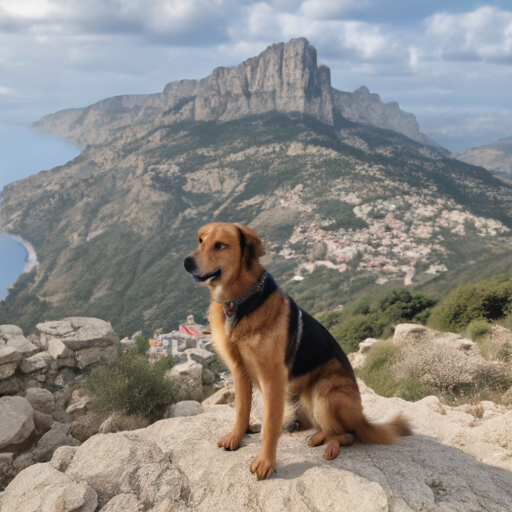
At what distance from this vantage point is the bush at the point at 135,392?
5.23 m

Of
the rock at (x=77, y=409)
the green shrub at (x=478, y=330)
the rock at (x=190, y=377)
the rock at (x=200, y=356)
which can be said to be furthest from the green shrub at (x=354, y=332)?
the rock at (x=77, y=409)

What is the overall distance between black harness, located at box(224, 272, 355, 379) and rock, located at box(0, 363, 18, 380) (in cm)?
520

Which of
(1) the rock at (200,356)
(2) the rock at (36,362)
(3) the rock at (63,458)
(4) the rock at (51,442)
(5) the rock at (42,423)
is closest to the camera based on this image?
(3) the rock at (63,458)

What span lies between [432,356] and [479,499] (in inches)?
168

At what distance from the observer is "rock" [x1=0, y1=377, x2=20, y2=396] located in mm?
5902

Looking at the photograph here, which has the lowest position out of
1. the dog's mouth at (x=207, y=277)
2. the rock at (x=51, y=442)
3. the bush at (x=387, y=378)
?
the bush at (x=387, y=378)

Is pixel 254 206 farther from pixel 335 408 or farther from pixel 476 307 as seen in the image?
pixel 335 408

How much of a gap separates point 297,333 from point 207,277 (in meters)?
0.84

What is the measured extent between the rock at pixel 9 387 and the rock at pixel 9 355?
0.29 metres

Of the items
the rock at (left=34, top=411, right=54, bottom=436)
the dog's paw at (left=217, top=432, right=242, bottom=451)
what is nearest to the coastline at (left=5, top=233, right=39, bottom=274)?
the rock at (left=34, top=411, right=54, bottom=436)

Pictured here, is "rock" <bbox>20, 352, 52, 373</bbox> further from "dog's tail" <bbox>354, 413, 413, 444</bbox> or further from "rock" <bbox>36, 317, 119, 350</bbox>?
"dog's tail" <bbox>354, 413, 413, 444</bbox>

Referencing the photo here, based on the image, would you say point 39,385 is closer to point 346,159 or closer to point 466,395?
point 466,395

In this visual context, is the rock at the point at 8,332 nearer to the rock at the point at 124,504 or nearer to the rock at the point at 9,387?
the rock at the point at 9,387

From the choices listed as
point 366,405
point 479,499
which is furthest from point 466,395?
point 479,499
